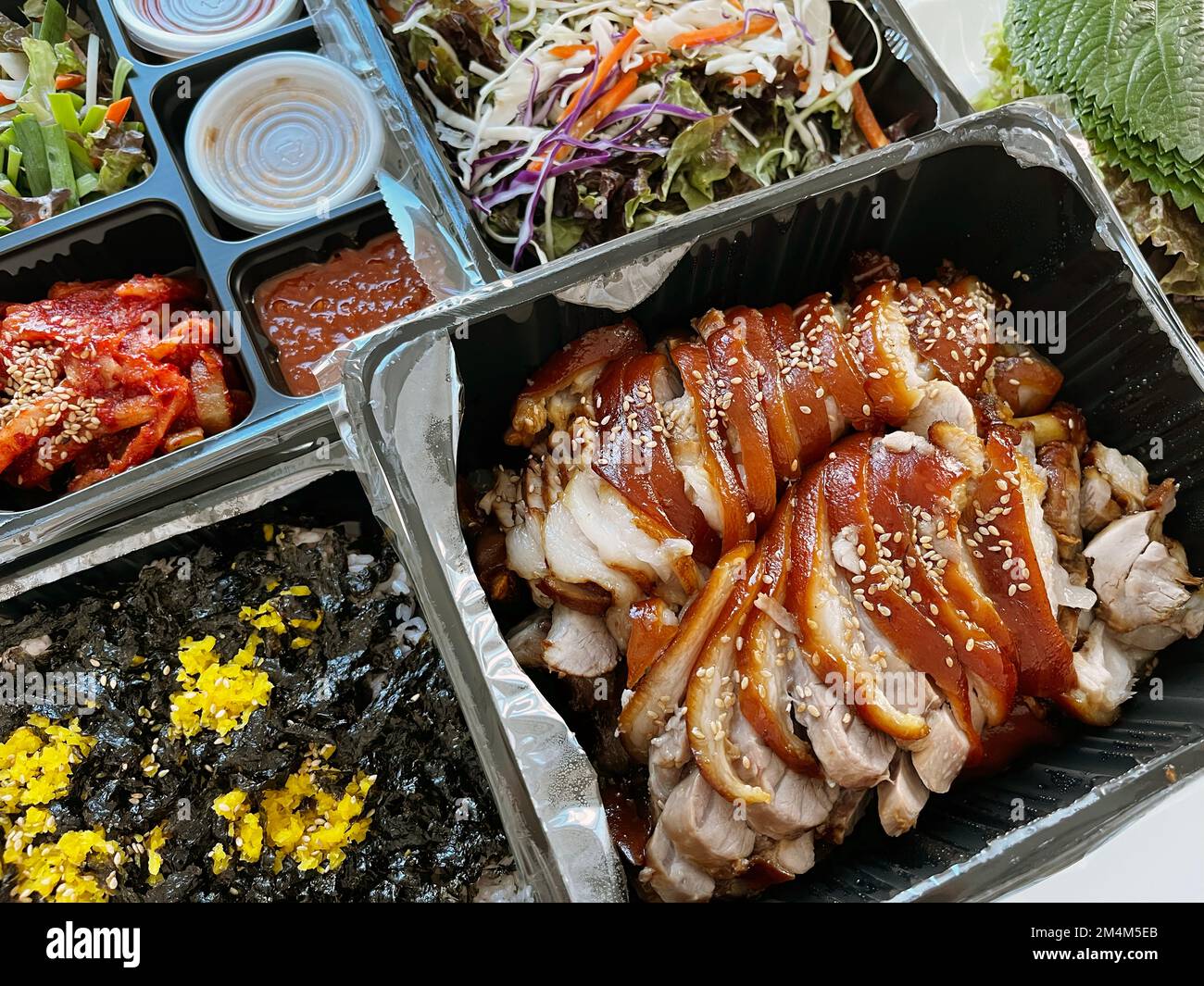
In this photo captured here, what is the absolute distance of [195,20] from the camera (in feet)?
8.29

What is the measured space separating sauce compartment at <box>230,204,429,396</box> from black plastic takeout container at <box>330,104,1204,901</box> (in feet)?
2.06

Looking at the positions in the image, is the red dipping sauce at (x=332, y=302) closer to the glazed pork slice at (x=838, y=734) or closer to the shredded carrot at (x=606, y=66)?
the shredded carrot at (x=606, y=66)

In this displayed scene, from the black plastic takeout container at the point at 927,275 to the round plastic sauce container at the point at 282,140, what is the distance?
0.84 metres

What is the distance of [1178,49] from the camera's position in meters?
2.26

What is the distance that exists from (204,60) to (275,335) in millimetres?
812

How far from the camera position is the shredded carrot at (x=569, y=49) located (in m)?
2.37

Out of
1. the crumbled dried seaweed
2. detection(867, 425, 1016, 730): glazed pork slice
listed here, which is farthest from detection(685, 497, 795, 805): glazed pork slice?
the crumbled dried seaweed

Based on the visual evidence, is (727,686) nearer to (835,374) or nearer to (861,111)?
(835,374)

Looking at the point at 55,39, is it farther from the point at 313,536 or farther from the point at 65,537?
the point at 313,536

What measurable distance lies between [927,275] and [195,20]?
2.17 metres

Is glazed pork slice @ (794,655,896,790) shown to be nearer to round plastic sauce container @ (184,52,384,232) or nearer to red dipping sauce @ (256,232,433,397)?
red dipping sauce @ (256,232,433,397)

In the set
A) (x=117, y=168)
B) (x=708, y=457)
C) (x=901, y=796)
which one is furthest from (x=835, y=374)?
(x=117, y=168)

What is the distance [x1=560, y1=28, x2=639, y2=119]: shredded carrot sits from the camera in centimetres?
233

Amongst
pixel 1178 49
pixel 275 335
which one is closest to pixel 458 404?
pixel 275 335
